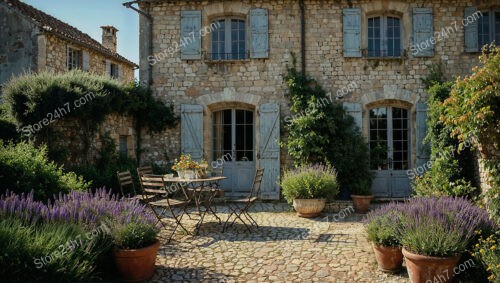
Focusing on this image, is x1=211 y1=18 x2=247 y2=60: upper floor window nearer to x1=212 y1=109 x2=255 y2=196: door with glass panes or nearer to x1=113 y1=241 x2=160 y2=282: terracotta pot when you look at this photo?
x1=212 y1=109 x2=255 y2=196: door with glass panes

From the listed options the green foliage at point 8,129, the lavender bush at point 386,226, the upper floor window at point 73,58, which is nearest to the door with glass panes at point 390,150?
the lavender bush at point 386,226

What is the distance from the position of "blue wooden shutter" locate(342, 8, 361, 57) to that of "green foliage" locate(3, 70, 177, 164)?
5.16 meters

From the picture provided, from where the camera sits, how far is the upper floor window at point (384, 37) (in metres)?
9.14

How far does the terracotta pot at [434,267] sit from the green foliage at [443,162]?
319 centimetres

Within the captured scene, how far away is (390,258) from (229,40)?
6.80 m

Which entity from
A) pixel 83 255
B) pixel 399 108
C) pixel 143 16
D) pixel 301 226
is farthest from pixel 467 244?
pixel 143 16

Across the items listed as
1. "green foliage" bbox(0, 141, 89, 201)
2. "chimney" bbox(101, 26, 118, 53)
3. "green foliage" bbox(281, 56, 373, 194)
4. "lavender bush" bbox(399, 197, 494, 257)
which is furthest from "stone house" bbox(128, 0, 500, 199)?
"chimney" bbox(101, 26, 118, 53)

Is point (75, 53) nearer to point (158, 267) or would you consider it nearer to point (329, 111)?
point (329, 111)

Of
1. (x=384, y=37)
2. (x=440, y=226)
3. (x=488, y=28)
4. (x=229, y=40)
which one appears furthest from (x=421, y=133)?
(x=440, y=226)

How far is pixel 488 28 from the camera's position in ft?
29.8

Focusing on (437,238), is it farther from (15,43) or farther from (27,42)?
(15,43)

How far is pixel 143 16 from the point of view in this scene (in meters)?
9.26

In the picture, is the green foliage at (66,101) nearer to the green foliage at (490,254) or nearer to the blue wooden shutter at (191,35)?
the blue wooden shutter at (191,35)

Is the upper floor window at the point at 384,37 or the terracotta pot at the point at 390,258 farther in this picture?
the upper floor window at the point at 384,37
